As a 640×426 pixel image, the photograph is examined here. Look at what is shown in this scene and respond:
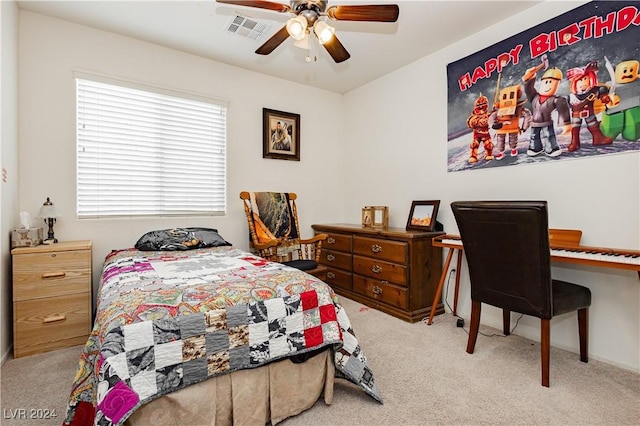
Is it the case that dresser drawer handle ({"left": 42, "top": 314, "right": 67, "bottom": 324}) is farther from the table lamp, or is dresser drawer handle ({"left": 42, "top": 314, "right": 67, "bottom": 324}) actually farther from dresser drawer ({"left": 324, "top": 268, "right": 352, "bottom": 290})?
dresser drawer ({"left": 324, "top": 268, "right": 352, "bottom": 290})

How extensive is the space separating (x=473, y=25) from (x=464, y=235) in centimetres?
193

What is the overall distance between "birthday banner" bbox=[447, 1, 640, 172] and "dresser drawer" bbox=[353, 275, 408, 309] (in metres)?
1.31

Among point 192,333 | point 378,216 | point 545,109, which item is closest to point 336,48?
point 545,109

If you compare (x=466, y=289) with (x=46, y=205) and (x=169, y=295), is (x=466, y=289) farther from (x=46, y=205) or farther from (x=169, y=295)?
(x=46, y=205)

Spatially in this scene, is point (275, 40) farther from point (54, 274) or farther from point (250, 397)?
point (54, 274)

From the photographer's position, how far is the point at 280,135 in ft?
12.9

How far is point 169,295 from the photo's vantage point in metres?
1.49

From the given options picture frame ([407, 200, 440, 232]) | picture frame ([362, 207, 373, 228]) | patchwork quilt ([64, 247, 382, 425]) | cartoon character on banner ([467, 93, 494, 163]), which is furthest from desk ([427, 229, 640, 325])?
patchwork quilt ([64, 247, 382, 425])

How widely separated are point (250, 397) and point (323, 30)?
6.73 ft

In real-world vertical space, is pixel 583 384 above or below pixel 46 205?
below

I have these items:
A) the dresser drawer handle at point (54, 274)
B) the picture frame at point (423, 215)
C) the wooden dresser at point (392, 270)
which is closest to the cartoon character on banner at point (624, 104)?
the picture frame at point (423, 215)

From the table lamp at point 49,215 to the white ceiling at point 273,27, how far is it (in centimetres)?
159

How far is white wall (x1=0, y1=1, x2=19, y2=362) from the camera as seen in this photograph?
2.18m

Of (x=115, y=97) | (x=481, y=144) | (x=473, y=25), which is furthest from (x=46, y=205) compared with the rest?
(x=473, y=25)
